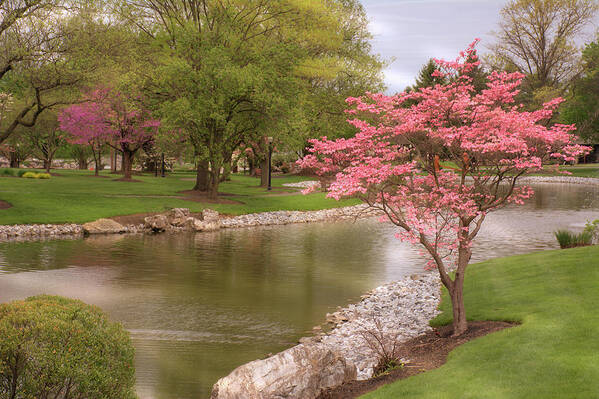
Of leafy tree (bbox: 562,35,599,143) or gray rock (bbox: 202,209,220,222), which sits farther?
leafy tree (bbox: 562,35,599,143)

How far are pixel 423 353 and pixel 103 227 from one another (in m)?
23.7

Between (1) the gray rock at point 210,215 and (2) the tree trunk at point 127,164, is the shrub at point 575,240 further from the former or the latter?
(2) the tree trunk at point 127,164

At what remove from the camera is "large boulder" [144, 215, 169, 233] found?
1265 inches

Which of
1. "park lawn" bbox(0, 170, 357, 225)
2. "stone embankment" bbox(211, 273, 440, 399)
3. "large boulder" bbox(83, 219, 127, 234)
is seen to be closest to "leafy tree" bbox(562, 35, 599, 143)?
"park lawn" bbox(0, 170, 357, 225)

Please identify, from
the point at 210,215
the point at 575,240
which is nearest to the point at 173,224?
the point at 210,215

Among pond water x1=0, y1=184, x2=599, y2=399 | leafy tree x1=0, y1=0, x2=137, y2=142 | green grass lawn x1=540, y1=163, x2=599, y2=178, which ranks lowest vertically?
pond water x1=0, y1=184, x2=599, y2=399

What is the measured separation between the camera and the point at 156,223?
106ft

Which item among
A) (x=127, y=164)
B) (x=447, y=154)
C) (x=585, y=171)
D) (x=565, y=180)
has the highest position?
(x=585, y=171)

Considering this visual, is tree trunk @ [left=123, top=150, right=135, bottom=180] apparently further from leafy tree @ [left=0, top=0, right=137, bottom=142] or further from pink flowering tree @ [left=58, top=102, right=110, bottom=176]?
leafy tree @ [left=0, top=0, right=137, bottom=142]

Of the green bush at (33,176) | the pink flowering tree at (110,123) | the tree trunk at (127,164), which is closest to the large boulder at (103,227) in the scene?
the pink flowering tree at (110,123)

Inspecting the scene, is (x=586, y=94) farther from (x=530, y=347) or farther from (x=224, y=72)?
(x=530, y=347)

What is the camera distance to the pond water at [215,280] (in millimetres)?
12523

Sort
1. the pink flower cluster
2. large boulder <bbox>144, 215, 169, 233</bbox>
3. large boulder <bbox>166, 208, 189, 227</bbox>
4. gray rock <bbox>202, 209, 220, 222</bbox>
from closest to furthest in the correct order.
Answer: the pink flower cluster → large boulder <bbox>144, 215, 169, 233</bbox> → large boulder <bbox>166, 208, 189, 227</bbox> → gray rock <bbox>202, 209, 220, 222</bbox>

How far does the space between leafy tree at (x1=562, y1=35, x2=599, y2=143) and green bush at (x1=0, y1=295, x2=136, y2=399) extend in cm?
8211
